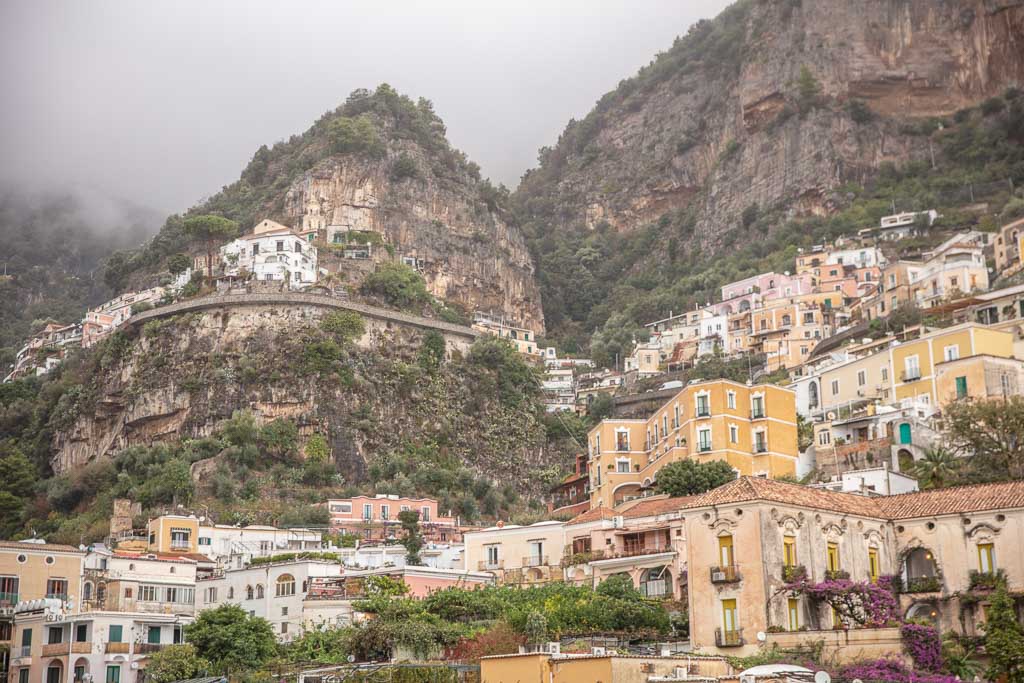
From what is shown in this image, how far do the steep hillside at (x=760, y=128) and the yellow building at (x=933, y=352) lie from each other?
69127 mm

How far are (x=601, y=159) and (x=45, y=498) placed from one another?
10055 cm

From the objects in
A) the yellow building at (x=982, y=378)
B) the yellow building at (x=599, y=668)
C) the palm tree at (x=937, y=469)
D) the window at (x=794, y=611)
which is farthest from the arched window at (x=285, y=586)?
the yellow building at (x=982, y=378)

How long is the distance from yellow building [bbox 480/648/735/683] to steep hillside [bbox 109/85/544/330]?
87.4 meters

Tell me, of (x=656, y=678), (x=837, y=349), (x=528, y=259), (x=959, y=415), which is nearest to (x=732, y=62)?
(x=528, y=259)

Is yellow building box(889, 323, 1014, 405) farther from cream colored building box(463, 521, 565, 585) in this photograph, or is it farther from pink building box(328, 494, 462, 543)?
pink building box(328, 494, 462, 543)

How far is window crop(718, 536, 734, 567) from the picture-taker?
42.6m

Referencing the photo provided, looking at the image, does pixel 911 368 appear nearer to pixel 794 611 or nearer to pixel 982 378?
pixel 982 378

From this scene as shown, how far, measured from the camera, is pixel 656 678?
110 ft

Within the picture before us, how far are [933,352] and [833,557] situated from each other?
29835mm

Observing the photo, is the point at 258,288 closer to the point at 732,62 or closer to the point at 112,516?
the point at 112,516

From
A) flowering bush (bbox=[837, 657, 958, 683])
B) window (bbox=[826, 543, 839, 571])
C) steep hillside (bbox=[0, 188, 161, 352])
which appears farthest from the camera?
steep hillside (bbox=[0, 188, 161, 352])

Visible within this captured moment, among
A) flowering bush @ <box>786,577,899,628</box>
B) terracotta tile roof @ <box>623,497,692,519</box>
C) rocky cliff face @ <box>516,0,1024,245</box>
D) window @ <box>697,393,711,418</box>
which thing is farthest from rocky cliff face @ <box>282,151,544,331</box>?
flowering bush @ <box>786,577,899,628</box>

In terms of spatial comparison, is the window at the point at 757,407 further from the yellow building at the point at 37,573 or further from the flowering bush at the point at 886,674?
the yellow building at the point at 37,573

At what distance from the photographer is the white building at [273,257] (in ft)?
354
